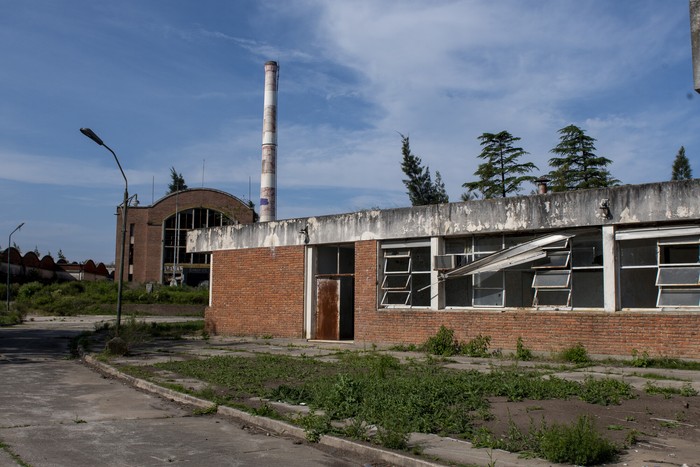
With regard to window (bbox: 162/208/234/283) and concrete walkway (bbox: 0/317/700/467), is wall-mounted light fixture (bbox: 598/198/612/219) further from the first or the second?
window (bbox: 162/208/234/283)

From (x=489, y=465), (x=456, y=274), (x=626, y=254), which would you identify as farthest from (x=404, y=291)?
(x=489, y=465)

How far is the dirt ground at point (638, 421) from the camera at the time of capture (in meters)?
6.55

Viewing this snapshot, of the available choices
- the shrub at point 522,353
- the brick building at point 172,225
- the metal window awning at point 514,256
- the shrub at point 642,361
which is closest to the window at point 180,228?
the brick building at point 172,225

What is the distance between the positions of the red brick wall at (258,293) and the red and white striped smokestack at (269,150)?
11.3 meters

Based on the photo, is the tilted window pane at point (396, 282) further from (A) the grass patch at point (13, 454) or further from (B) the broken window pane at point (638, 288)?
(A) the grass patch at point (13, 454)

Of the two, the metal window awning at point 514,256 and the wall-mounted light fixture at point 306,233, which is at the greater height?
the wall-mounted light fixture at point 306,233

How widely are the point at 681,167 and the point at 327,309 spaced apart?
5333 centimetres

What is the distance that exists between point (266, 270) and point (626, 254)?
12.8m

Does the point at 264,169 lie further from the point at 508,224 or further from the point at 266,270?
the point at 508,224

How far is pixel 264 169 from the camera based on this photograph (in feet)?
123

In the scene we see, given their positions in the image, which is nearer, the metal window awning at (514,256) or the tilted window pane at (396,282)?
the metal window awning at (514,256)

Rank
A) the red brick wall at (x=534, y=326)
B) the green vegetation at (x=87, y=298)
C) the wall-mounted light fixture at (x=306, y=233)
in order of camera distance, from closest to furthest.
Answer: the red brick wall at (x=534, y=326) → the wall-mounted light fixture at (x=306, y=233) → the green vegetation at (x=87, y=298)

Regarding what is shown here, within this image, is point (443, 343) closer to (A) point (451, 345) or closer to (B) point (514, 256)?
(A) point (451, 345)

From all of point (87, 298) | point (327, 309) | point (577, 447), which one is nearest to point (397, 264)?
point (327, 309)
